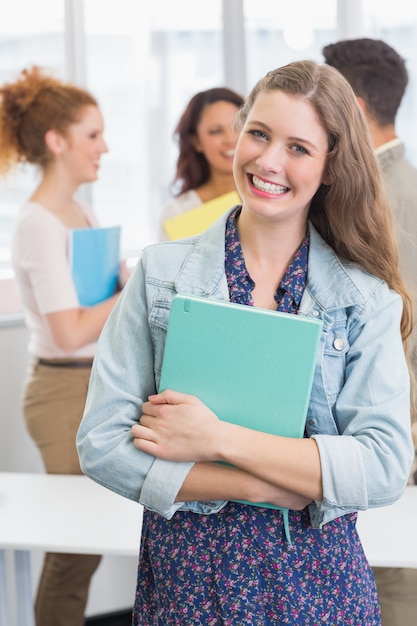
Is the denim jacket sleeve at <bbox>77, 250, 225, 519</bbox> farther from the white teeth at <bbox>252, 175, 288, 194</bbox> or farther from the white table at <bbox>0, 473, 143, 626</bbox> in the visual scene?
the white table at <bbox>0, 473, 143, 626</bbox>

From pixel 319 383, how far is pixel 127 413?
11.7 inches

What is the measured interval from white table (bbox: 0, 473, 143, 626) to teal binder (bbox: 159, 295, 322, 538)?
692 mm

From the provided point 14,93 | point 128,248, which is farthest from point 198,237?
point 128,248

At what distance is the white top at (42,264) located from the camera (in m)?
2.42

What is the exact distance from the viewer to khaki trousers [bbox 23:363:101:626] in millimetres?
2578

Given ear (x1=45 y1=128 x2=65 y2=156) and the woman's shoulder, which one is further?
ear (x1=45 y1=128 x2=65 y2=156)

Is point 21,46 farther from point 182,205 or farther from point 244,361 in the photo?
point 244,361

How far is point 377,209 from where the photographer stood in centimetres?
142

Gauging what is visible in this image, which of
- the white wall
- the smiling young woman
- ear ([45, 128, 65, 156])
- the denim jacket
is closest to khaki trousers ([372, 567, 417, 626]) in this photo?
the smiling young woman

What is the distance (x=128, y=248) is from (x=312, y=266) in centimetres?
244

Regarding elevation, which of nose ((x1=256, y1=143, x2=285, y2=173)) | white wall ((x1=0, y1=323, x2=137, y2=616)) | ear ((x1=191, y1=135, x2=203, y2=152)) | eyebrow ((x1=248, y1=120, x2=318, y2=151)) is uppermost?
eyebrow ((x1=248, y1=120, x2=318, y2=151))

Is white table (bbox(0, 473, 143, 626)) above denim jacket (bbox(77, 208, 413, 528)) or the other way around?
the other way around

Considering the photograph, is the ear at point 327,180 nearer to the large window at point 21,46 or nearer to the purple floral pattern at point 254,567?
the purple floral pattern at point 254,567

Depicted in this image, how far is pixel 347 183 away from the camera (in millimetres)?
1383
